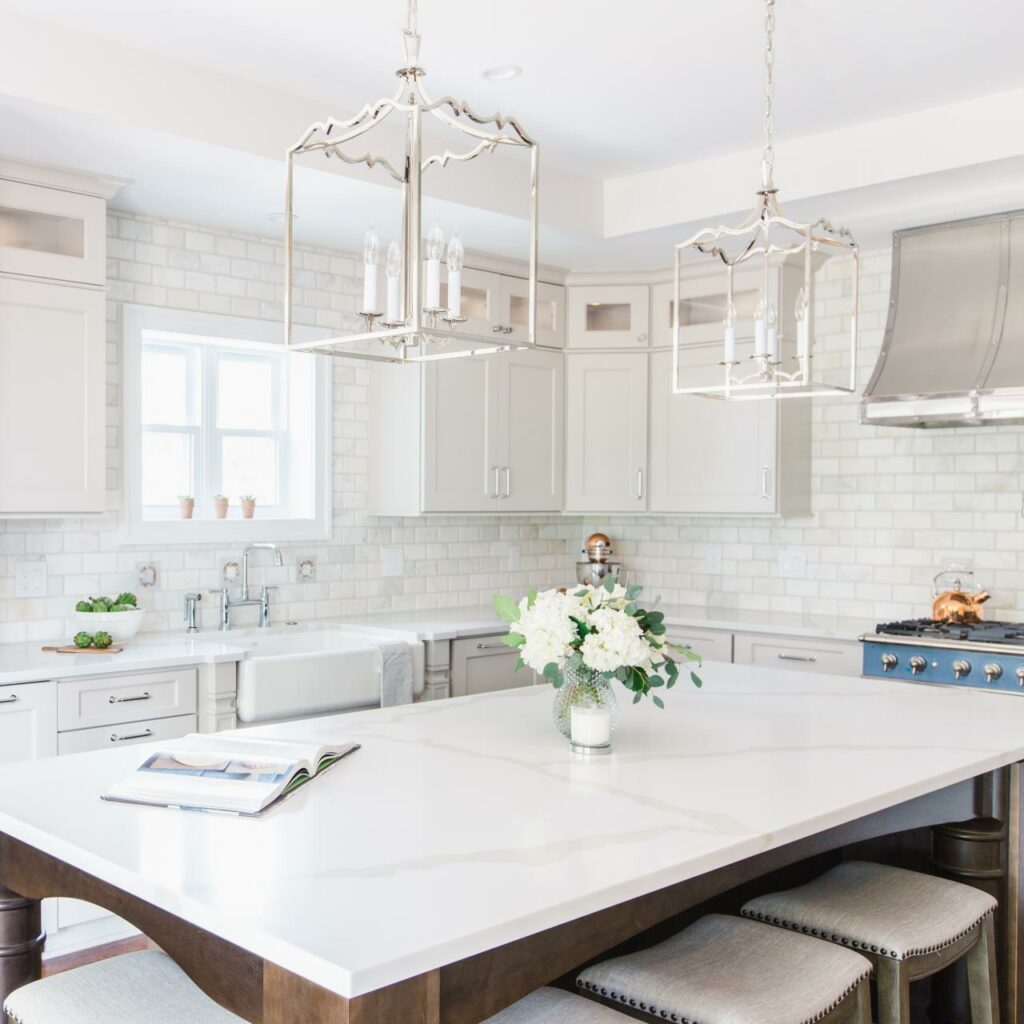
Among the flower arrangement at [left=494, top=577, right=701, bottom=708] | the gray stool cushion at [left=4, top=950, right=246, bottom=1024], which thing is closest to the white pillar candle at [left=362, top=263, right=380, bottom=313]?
the flower arrangement at [left=494, top=577, right=701, bottom=708]

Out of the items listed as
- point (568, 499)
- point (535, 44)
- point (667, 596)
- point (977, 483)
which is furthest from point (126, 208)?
point (977, 483)

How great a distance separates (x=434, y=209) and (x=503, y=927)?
140 inches

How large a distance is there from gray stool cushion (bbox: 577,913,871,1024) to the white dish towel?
246cm

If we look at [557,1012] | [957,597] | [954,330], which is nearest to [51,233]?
[557,1012]

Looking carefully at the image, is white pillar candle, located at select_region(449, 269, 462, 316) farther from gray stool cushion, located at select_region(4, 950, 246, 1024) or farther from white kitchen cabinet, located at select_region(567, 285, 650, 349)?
white kitchen cabinet, located at select_region(567, 285, 650, 349)

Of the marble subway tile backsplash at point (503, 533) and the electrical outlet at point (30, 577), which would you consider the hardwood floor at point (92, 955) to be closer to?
the marble subway tile backsplash at point (503, 533)

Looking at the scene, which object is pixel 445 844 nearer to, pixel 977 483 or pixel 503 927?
pixel 503 927

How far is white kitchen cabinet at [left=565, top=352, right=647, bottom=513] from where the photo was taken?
225 inches

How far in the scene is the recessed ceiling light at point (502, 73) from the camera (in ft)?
12.5

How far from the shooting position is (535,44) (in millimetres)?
3619

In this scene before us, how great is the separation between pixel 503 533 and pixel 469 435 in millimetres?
834

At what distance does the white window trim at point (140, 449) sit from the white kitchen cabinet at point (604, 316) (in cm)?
132

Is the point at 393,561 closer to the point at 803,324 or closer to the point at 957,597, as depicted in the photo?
the point at 957,597

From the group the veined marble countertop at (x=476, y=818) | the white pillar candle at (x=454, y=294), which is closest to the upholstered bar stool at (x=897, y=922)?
the veined marble countertop at (x=476, y=818)
